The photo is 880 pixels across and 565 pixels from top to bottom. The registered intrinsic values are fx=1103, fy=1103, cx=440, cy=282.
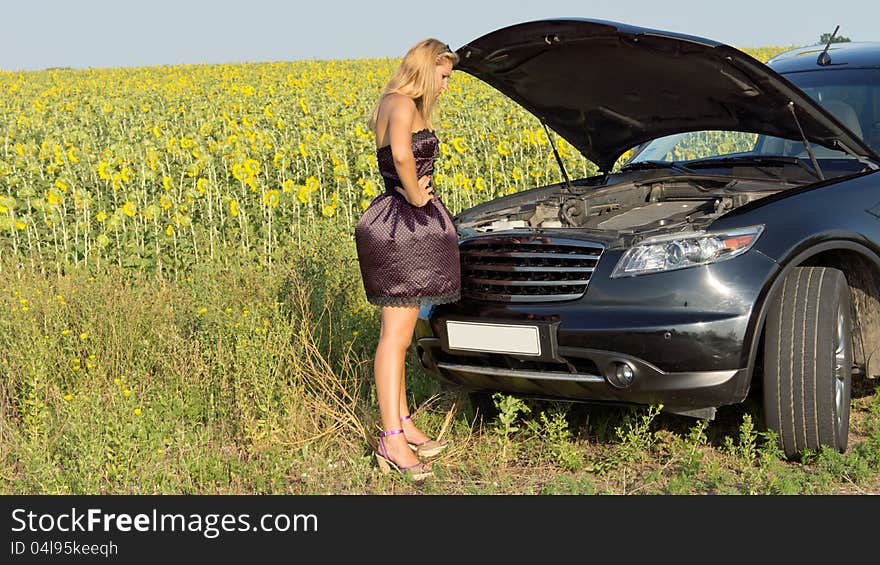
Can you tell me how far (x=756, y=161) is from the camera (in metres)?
5.60

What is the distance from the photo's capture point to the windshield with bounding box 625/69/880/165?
5.73 metres

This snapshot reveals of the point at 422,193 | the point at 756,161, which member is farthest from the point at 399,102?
the point at 756,161

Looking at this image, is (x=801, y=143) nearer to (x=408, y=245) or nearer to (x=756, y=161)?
(x=756, y=161)

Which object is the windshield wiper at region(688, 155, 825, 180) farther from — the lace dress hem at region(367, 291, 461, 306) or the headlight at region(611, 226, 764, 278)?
the lace dress hem at region(367, 291, 461, 306)

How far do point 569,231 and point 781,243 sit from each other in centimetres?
87

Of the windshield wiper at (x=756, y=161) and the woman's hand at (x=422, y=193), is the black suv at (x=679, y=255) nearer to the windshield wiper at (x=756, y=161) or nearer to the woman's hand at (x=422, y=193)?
the windshield wiper at (x=756, y=161)

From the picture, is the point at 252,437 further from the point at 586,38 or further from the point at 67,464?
the point at 586,38

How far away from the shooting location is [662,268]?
4324 mm

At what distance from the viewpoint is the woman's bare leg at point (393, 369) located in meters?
4.71

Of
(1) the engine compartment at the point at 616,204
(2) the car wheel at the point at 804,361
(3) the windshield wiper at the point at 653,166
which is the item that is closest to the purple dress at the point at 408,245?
(1) the engine compartment at the point at 616,204

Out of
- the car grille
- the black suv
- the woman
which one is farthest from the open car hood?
the car grille

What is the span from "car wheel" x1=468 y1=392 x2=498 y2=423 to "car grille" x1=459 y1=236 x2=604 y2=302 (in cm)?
96

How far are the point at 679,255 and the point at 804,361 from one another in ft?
2.22

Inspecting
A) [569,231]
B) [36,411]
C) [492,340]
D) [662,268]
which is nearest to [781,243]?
[662,268]
